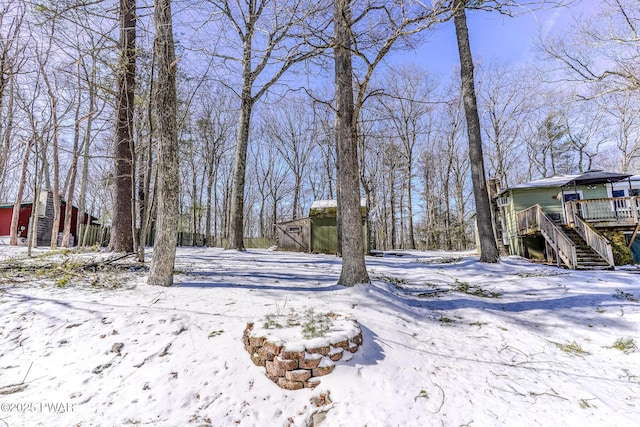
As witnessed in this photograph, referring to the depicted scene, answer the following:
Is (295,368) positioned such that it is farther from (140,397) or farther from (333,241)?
(333,241)

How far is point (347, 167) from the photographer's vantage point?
501 centimetres

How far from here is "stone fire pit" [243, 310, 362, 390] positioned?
7.87 ft

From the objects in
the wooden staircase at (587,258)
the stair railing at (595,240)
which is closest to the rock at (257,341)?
the wooden staircase at (587,258)

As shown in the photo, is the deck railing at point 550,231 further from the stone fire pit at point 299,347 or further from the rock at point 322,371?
the rock at point 322,371

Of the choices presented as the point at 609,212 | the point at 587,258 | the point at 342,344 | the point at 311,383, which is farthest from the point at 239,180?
the point at 609,212

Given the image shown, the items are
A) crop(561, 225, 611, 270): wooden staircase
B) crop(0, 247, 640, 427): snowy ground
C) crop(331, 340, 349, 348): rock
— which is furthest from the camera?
crop(561, 225, 611, 270): wooden staircase

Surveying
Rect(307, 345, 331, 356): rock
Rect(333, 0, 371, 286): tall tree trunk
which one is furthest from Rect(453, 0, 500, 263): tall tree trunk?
Rect(307, 345, 331, 356): rock

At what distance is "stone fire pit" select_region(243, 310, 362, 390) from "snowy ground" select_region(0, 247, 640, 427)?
0.08m

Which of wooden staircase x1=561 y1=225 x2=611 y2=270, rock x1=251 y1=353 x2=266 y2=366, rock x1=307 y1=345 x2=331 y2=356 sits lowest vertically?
rock x1=251 y1=353 x2=266 y2=366

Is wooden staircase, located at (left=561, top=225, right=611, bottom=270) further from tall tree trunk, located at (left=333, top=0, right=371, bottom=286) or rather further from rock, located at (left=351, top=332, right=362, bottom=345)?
rock, located at (left=351, top=332, right=362, bottom=345)

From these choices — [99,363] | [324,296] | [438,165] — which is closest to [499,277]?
[324,296]

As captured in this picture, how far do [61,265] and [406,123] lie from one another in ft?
76.6

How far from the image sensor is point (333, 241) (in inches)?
626

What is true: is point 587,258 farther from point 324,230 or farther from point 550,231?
point 324,230
